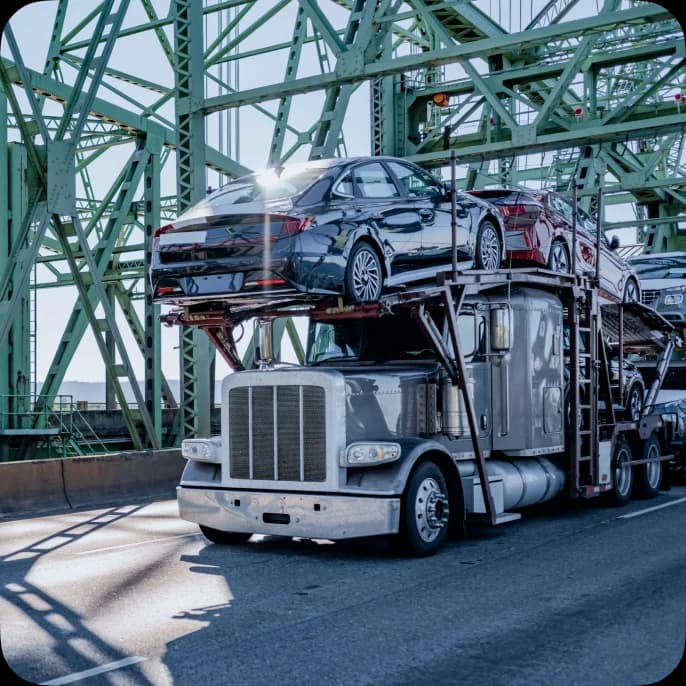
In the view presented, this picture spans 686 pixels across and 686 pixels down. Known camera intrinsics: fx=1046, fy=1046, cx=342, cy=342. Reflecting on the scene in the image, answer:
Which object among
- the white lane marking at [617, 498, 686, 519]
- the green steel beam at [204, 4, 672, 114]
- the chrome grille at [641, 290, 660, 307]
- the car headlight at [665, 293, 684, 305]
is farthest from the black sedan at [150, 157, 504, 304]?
the chrome grille at [641, 290, 660, 307]

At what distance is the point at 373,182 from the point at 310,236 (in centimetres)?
155

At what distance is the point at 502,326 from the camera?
400 inches

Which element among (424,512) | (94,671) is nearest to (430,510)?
(424,512)

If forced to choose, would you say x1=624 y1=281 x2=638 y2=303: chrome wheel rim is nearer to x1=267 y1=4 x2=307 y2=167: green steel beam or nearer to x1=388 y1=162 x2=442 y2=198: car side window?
x1=388 y1=162 x2=442 y2=198: car side window

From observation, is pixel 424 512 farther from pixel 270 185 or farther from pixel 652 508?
pixel 652 508

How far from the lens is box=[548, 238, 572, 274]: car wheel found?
41.8 feet

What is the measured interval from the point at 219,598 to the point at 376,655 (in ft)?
6.58

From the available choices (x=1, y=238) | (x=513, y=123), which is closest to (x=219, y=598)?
(x=513, y=123)

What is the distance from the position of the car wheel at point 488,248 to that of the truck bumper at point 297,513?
12.2 ft

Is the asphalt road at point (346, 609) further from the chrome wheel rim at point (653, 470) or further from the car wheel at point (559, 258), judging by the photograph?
the car wheel at point (559, 258)

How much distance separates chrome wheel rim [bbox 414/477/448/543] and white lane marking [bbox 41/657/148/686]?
12.1 feet

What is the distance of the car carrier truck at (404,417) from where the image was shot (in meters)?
8.91

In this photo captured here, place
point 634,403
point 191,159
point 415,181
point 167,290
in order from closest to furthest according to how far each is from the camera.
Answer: point 167,290
point 415,181
point 634,403
point 191,159

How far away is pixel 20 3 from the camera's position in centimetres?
653
